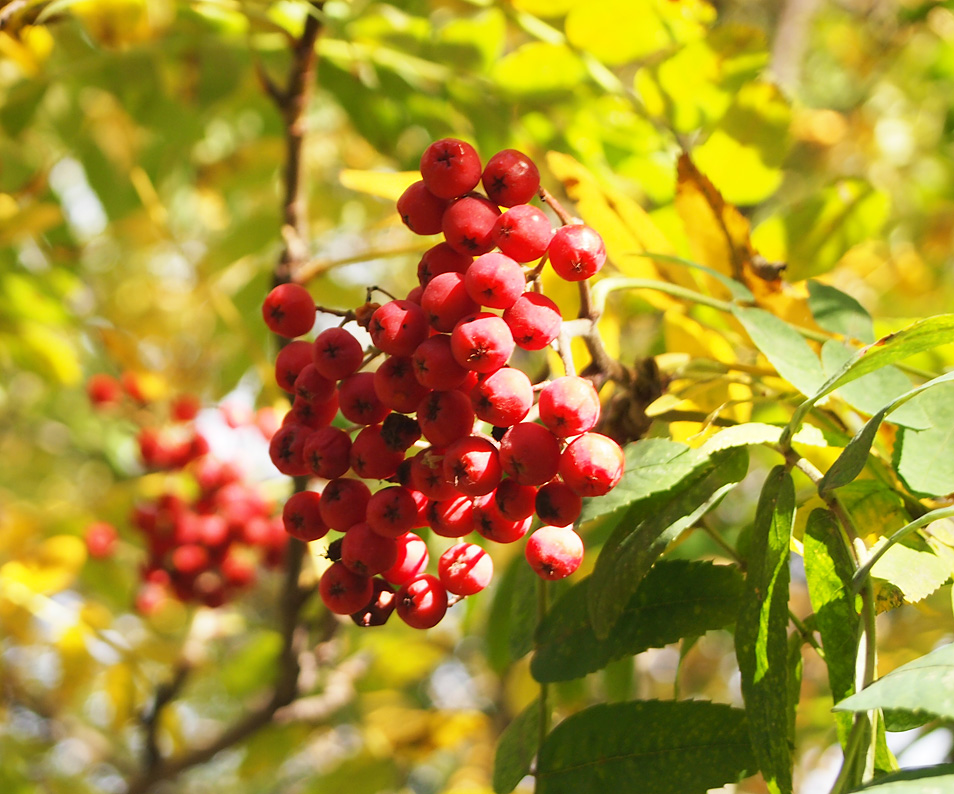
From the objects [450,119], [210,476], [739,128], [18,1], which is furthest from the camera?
[210,476]

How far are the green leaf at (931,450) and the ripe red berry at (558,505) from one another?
29 cm

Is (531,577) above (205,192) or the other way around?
above

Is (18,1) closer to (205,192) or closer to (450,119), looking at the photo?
(450,119)

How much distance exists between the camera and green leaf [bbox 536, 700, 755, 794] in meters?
0.69

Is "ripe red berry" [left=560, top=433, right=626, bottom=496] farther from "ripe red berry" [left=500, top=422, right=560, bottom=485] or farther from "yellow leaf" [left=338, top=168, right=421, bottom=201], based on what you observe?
"yellow leaf" [left=338, top=168, right=421, bottom=201]

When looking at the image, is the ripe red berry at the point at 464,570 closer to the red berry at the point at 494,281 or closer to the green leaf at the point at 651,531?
the green leaf at the point at 651,531

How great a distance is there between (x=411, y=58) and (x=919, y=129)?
89.5 inches

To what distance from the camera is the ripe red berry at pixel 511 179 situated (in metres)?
0.73

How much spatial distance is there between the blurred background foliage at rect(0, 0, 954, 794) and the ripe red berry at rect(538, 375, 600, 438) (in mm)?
300

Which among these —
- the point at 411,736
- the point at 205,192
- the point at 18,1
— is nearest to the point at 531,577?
the point at 18,1

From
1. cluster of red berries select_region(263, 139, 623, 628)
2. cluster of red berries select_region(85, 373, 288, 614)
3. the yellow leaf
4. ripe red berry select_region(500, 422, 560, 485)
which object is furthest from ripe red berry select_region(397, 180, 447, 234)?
cluster of red berries select_region(85, 373, 288, 614)

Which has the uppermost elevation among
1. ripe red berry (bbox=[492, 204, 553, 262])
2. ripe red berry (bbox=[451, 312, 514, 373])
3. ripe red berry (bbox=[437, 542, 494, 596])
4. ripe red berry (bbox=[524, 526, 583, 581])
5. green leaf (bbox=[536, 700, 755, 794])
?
ripe red berry (bbox=[492, 204, 553, 262])

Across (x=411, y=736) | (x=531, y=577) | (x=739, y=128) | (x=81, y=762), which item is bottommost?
(x=81, y=762)

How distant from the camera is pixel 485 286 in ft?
2.17
